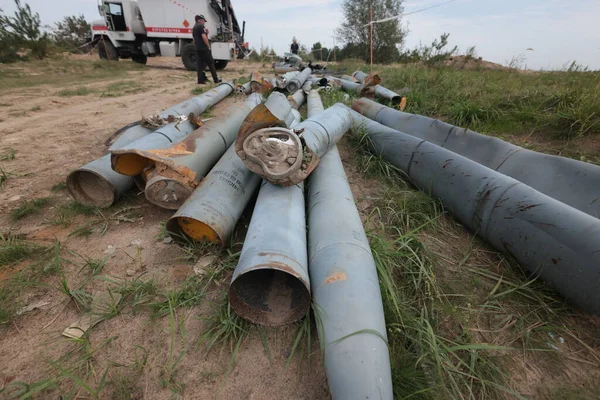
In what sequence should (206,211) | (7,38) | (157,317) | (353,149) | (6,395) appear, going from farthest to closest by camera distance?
1. (7,38)
2. (353,149)
3. (206,211)
4. (157,317)
5. (6,395)

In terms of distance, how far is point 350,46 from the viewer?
21.0 meters

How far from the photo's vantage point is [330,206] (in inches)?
62.6

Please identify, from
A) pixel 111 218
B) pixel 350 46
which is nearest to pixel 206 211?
pixel 111 218

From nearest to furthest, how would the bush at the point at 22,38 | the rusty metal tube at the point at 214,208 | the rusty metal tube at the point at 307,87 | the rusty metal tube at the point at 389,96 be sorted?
the rusty metal tube at the point at 214,208 < the rusty metal tube at the point at 389,96 < the rusty metal tube at the point at 307,87 < the bush at the point at 22,38

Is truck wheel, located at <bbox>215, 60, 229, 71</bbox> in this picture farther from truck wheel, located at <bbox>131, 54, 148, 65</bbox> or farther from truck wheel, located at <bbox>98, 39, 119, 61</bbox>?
truck wheel, located at <bbox>98, 39, 119, 61</bbox>

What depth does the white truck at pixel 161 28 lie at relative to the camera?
31.9 ft

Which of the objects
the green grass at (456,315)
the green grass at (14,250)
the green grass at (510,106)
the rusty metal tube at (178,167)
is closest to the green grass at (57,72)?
the green grass at (14,250)

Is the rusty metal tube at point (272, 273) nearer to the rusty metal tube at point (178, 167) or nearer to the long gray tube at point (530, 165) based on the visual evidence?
the rusty metal tube at point (178, 167)

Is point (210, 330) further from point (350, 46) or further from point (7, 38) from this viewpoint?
point (350, 46)

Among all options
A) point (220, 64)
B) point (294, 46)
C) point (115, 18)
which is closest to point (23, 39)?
point (115, 18)

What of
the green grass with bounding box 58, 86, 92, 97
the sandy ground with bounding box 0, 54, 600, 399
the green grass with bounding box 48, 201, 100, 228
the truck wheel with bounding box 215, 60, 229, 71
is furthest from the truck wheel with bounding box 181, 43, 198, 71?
the green grass with bounding box 48, 201, 100, 228

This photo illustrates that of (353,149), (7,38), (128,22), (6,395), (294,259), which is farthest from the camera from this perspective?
(128,22)

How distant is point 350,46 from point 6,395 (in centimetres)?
2408

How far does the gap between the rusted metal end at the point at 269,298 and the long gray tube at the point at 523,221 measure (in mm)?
1176
